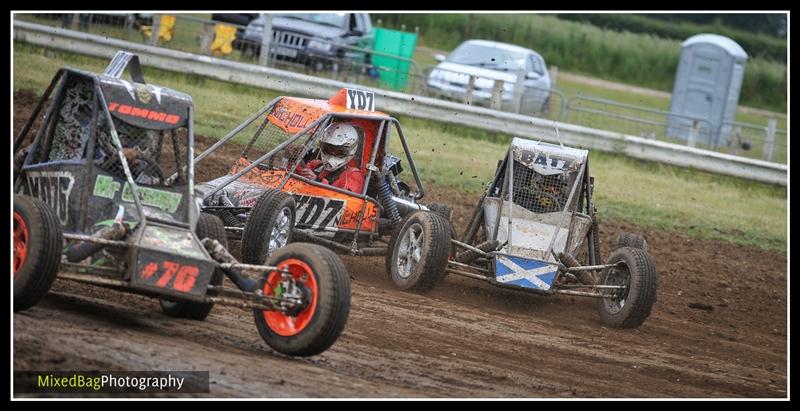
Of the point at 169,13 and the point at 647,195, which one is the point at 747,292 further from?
the point at 169,13

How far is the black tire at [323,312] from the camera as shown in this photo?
6309 mm

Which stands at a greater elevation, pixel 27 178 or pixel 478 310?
pixel 27 178

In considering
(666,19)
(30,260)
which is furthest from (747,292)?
(666,19)

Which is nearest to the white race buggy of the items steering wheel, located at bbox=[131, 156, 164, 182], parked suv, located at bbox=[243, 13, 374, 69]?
steering wheel, located at bbox=[131, 156, 164, 182]

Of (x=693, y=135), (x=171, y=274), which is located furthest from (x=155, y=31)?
(x=171, y=274)

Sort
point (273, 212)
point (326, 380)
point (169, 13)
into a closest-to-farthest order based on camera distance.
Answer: point (326, 380)
point (273, 212)
point (169, 13)

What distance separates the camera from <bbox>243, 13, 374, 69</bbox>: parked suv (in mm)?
19844

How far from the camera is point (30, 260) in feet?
19.8

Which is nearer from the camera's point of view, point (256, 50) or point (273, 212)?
point (273, 212)

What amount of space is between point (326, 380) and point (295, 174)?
4.63m

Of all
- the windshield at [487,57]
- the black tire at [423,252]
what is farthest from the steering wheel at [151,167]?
the windshield at [487,57]

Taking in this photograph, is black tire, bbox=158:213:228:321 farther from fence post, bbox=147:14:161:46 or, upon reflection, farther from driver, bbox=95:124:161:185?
fence post, bbox=147:14:161:46

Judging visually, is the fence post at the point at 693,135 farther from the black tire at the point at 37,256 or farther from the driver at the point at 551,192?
the black tire at the point at 37,256

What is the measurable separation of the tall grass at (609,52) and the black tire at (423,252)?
85.5 ft
